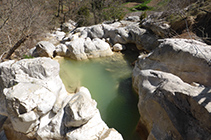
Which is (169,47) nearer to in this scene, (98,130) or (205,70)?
(205,70)

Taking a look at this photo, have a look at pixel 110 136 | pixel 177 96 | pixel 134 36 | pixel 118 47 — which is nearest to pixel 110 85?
pixel 110 136

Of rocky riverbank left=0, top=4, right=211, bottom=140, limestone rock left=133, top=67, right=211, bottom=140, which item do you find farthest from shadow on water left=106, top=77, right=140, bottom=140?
limestone rock left=133, top=67, right=211, bottom=140

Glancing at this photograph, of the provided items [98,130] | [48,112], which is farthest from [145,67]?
[48,112]

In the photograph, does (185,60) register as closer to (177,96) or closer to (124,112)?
(177,96)

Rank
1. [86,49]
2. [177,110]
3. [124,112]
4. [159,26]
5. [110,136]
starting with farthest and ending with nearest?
[86,49], [159,26], [124,112], [110,136], [177,110]

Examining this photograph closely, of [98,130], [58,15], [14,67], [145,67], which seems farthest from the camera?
[58,15]

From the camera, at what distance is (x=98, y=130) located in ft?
13.6

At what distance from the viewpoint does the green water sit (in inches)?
213

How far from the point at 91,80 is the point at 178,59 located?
4.74 meters

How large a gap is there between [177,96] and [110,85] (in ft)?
13.9

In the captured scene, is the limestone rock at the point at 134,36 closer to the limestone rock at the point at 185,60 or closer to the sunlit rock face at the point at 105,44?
Result: the sunlit rock face at the point at 105,44

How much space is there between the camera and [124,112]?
227 inches

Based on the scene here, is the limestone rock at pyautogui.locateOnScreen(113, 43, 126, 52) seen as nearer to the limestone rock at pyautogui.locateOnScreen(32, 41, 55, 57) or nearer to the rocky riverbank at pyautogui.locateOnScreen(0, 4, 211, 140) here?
the rocky riverbank at pyautogui.locateOnScreen(0, 4, 211, 140)

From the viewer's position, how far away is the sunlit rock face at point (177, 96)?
9.98 ft
